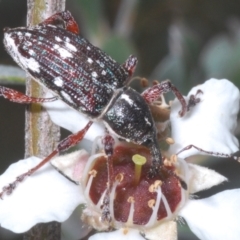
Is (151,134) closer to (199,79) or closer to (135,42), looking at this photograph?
(199,79)

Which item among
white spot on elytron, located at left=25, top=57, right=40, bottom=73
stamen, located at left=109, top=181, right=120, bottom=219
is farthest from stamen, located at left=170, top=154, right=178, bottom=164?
white spot on elytron, located at left=25, top=57, right=40, bottom=73

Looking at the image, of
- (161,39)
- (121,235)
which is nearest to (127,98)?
(121,235)

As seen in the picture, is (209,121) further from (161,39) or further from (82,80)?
(161,39)

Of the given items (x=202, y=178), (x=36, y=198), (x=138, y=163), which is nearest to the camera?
(x=36, y=198)

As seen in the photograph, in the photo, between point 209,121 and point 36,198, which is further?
point 209,121

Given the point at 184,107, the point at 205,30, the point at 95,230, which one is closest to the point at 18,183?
the point at 95,230

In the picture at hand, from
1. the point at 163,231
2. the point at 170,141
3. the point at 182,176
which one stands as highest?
the point at 170,141
